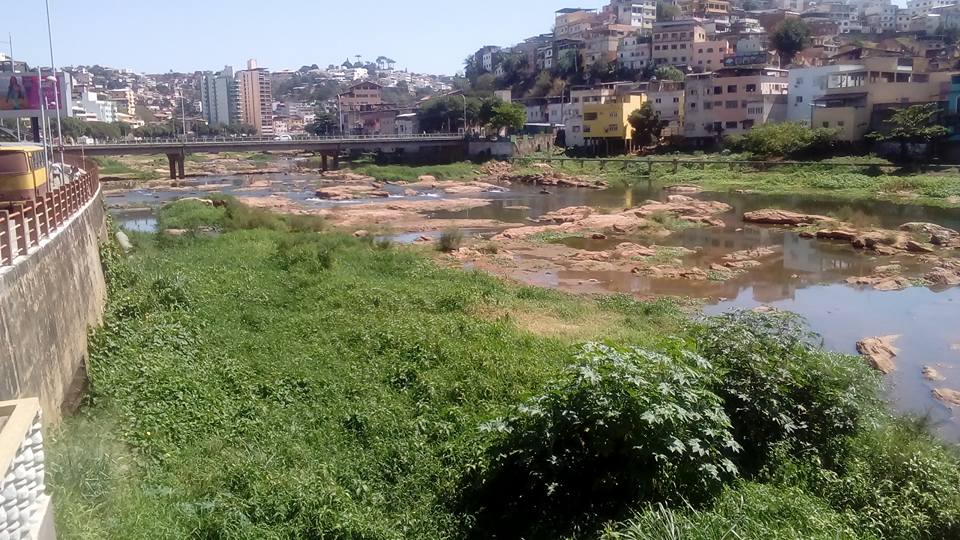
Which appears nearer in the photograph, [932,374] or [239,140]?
[932,374]

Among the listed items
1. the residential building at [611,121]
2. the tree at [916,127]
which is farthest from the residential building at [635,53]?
the tree at [916,127]

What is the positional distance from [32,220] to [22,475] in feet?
27.5

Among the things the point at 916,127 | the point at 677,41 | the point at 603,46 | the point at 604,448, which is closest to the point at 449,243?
the point at 604,448

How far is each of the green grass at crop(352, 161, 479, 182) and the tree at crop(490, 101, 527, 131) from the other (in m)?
9.35

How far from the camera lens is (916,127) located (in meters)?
51.9

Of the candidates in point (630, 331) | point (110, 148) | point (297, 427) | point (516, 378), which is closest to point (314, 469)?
point (297, 427)

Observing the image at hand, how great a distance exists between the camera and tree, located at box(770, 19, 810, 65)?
9638cm

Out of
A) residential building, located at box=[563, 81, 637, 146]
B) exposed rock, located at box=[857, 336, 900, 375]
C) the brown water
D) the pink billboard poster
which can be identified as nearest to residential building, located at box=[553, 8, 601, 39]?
residential building, located at box=[563, 81, 637, 146]

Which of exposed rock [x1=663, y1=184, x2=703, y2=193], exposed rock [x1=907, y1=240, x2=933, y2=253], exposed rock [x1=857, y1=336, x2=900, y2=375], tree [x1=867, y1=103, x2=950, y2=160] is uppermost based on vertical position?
tree [x1=867, y1=103, x2=950, y2=160]

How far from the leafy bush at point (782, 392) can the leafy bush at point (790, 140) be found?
52.3 m

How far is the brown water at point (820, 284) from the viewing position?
56.7 feet

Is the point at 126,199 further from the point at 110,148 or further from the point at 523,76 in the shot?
the point at 523,76

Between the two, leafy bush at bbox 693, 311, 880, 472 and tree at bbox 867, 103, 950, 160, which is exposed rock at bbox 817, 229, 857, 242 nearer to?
tree at bbox 867, 103, 950, 160

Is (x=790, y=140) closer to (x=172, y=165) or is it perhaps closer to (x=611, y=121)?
(x=611, y=121)
